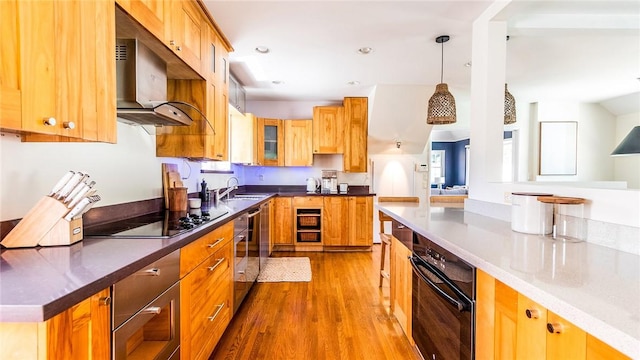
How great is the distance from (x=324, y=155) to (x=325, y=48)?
2.40 metres

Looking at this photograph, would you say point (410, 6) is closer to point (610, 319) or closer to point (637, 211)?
point (637, 211)

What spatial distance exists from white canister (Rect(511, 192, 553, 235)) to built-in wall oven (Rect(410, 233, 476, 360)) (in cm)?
44

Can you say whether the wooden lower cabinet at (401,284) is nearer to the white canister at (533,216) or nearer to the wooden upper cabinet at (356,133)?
the white canister at (533,216)

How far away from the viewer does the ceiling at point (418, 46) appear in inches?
88.6

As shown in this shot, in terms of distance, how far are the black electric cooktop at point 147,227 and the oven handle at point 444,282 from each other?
49.6 inches

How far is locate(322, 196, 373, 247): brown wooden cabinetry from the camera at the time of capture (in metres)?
4.66

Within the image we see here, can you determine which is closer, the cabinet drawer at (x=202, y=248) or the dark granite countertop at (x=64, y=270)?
the dark granite countertop at (x=64, y=270)

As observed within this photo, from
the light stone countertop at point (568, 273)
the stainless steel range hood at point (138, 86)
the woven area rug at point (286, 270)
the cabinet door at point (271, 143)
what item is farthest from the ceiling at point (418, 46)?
the woven area rug at point (286, 270)

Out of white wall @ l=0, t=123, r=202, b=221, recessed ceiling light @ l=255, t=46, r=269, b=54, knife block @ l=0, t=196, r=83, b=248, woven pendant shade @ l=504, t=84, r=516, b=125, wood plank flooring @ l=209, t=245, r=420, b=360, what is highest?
recessed ceiling light @ l=255, t=46, r=269, b=54

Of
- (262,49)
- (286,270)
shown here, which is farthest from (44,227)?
(286,270)

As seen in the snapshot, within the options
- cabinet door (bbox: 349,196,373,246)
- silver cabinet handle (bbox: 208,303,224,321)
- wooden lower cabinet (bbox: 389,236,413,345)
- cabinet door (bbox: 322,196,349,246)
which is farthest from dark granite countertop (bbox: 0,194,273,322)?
cabinet door (bbox: 349,196,373,246)

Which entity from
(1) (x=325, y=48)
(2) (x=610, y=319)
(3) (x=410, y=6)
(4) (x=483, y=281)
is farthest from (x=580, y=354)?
(1) (x=325, y=48)

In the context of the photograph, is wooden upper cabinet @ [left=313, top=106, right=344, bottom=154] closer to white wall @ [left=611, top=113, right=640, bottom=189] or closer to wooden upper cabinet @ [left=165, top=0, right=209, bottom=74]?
wooden upper cabinet @ [left=165, top=0, right=209, bottom=74]

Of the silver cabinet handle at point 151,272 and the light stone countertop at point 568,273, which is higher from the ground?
the light stone countertop at point 568,273
